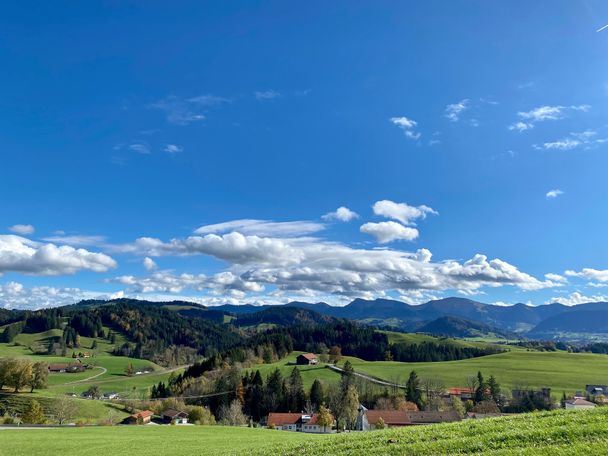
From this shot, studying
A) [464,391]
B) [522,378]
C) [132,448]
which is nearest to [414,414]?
[464,391]

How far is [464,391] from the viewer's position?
550ft

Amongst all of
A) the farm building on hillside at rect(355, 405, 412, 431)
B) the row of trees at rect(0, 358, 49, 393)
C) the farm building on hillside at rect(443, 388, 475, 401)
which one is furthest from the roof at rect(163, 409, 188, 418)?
the farm building on hillside at rect(443, 388, 475, 401)

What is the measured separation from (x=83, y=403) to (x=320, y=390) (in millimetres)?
71671

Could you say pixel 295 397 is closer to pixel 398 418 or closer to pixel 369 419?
pixel 369 419

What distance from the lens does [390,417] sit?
12556 cm

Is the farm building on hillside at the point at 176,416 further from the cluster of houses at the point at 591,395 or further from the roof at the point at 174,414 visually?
the cluster of houses at the point at 591,395

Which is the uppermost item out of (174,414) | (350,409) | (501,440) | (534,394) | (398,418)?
(501,440)

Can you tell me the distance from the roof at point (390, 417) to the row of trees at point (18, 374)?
109073 mm

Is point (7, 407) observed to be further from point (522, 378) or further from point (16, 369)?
point (522, 378)

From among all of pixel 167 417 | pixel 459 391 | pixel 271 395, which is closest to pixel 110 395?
pixel 167 417

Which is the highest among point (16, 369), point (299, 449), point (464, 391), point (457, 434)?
point (457, 434)

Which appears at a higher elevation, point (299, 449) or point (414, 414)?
point (299, 449)

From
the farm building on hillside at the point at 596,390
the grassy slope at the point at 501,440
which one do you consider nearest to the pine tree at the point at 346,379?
the farm building on hillside at the point at 596,390

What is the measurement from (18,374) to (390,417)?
384 feet
